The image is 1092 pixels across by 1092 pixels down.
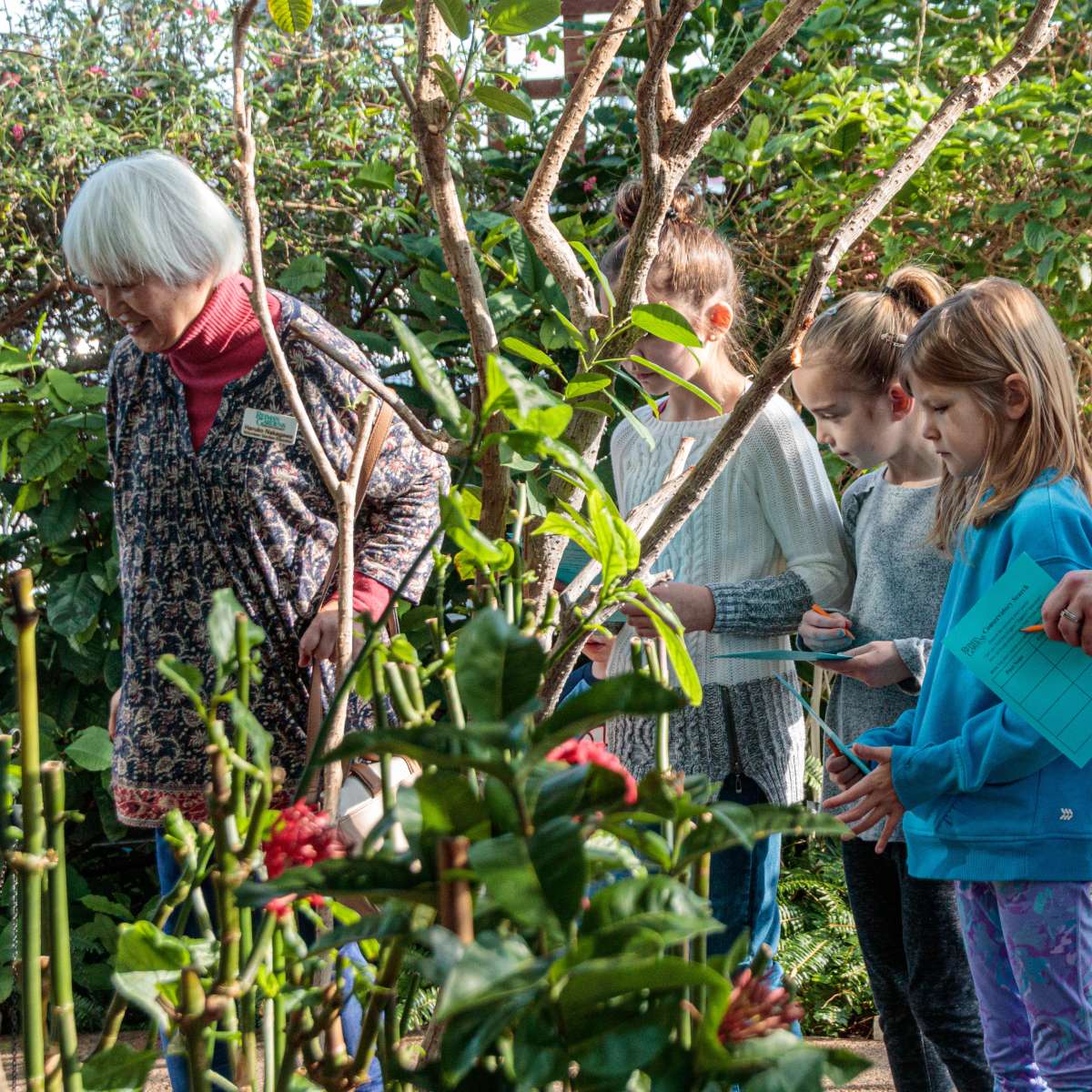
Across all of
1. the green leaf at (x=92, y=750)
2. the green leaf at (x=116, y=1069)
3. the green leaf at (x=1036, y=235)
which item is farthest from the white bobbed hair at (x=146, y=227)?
the green leaf at (x=1036, y=235)

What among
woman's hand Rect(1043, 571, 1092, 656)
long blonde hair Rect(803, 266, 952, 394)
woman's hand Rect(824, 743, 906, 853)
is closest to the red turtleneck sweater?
woman's hand Rect(824, 743, 906, 853)

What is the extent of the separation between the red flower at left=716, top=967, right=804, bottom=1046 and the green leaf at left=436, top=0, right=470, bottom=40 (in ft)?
2.14

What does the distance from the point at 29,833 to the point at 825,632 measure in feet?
5.50

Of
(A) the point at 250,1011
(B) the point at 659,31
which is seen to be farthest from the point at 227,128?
(A) the point at 250,1011

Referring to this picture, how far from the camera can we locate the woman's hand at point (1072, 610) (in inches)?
63.9

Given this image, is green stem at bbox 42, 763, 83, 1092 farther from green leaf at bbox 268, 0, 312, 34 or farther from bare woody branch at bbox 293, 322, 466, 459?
green leaf at bbox 268, 0, 312, 34

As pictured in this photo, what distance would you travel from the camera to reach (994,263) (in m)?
3.44

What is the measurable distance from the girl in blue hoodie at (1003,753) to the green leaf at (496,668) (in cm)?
135

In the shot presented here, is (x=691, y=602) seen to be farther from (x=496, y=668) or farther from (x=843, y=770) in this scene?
(x=496, y=668)

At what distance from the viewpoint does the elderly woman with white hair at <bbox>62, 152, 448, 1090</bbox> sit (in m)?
2.02

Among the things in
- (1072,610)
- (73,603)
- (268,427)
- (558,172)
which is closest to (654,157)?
(558,172)

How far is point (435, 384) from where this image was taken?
587mm

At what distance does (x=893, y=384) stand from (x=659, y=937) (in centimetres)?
191

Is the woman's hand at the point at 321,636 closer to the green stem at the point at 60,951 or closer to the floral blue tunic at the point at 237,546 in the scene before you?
the floral blue tunic at the point at 237,546
